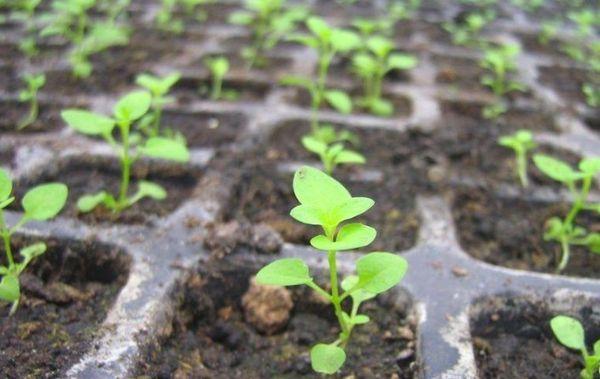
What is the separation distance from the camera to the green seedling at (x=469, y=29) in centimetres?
217

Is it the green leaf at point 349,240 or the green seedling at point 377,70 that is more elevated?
the green leaf at point 349,240

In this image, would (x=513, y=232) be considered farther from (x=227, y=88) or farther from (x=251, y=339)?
(x=227, y=88)

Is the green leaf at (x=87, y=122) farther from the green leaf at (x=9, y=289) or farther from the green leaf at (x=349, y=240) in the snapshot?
the green leaf at (x=349, y=240)

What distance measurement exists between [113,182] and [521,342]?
89cm

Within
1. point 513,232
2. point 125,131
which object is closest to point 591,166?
point 513,232

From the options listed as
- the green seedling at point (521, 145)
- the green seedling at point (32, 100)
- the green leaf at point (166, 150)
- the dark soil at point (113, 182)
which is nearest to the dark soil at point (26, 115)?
Answer: the green seedling at point (32, 100)

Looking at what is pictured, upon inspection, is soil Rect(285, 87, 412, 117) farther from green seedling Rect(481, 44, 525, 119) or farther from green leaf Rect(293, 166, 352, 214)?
green leaf Rect(293, 166, 352, 214)

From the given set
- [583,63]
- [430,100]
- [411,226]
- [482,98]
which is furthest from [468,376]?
[583,63]

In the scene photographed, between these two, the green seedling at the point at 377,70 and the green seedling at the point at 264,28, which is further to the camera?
the green seedling at the point at 264,28

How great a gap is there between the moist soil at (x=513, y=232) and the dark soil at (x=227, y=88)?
0.77 meters

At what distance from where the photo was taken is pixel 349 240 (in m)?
0.69

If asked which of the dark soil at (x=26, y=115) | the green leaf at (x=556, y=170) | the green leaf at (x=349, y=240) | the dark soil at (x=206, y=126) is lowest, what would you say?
the dark soil at (x=26, y=115)

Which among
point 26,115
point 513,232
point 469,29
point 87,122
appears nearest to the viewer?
point 87,122

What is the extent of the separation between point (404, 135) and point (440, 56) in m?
0.75
